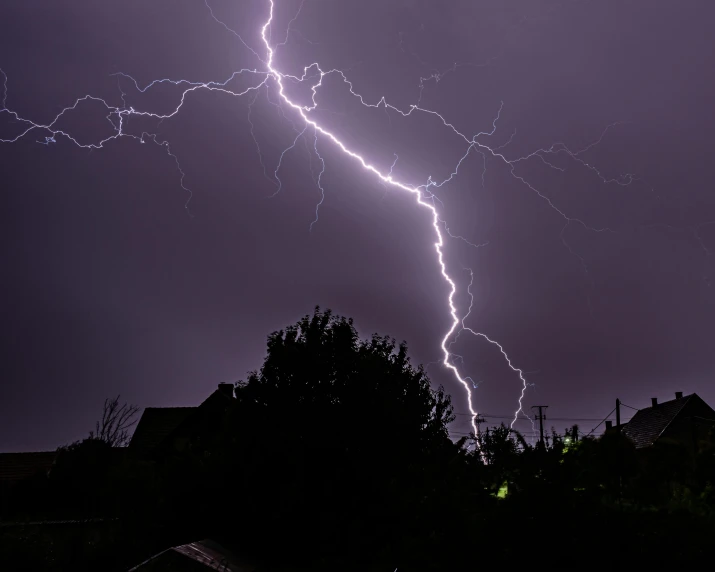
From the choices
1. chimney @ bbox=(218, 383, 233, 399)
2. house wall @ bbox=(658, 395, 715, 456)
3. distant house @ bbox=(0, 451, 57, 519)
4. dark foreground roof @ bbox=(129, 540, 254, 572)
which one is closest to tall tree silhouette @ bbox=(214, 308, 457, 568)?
dark foreground roof @ bbox=(129, 540, 254, 572)

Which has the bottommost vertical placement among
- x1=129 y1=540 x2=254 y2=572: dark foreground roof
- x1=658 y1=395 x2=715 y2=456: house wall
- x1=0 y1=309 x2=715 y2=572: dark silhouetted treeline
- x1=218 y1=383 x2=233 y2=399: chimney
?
x1=129 y1=540 x2=254 y2=572: dark foreground roof

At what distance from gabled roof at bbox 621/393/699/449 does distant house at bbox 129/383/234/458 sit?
24331 millimetres

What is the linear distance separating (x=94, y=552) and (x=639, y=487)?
1130cm

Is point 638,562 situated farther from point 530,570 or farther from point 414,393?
point 414,393

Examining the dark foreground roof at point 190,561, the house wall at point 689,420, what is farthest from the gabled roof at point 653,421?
the dark foreground roof at point 190,561

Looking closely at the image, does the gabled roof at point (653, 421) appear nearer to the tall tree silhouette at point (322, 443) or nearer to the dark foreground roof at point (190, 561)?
the tall tree silhouette at point (322, 443)

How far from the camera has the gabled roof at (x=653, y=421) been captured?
3744 cm

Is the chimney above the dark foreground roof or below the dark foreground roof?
above

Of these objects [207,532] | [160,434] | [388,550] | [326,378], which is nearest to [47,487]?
[160,434]

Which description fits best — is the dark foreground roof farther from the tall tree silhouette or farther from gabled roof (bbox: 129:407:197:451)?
gabled roof (bbox: 129:407:197:451)

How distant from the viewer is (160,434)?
29312 mm

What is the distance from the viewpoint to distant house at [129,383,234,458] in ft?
88.7

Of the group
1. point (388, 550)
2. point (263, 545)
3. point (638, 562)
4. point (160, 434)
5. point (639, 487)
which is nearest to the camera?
point (638, 562)

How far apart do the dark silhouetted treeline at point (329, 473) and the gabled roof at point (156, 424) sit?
12.1m
